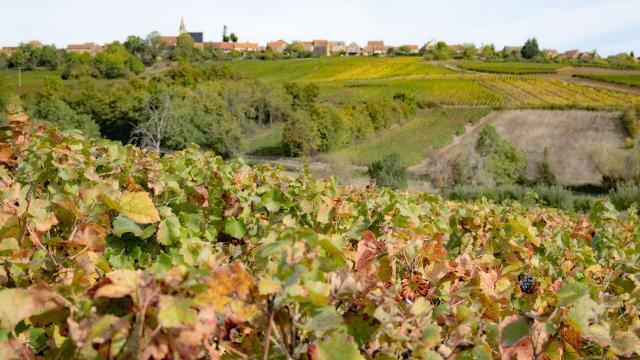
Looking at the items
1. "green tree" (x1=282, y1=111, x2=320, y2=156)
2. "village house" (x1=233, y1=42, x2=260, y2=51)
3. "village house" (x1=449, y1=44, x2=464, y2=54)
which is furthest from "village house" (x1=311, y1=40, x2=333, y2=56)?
"green tree" (x1=282, y1=111, x2=320, y2=156)

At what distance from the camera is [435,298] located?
1.96 metres

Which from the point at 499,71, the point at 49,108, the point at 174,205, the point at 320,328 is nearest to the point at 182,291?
the point at 320,328

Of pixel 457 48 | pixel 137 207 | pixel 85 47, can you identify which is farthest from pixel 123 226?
pixel 85 47

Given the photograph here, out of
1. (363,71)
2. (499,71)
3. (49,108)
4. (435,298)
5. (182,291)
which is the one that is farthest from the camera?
(363,71)

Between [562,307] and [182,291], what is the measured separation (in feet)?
2.89

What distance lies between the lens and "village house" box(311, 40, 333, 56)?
137750 millimetres

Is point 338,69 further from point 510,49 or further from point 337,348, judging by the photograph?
point 337,348

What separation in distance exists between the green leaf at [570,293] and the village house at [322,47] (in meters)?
137

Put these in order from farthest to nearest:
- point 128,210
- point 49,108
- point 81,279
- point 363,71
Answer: point 363,71, point 49,108, point 128,210, point 81,279

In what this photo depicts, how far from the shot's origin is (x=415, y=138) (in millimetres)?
56062

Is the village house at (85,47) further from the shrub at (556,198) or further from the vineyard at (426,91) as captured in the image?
the shrub at (556,198)

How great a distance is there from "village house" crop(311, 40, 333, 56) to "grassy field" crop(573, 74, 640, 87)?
6792 centimetres

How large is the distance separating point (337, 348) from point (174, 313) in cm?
33

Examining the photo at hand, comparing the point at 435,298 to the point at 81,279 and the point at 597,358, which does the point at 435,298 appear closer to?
the point at 597,358
